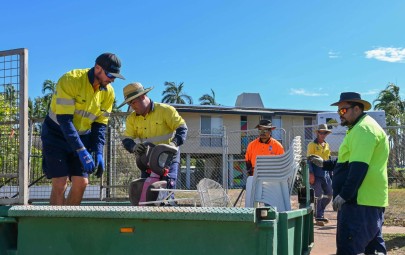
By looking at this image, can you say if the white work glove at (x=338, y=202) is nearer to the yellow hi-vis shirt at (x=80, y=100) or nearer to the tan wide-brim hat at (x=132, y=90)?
the tan wide-brim hat at (x=132, y=90)

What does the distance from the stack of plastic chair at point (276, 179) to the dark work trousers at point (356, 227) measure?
0.50 meters

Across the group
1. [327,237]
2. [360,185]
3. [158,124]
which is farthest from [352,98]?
[327,237]

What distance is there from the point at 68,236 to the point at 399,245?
5.61m

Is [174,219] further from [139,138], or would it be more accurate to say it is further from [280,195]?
[139,138]

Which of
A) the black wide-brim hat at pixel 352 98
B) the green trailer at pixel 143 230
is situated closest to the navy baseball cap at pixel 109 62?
the green trailer at pixel 143 230

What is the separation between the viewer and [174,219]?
2.54 meters

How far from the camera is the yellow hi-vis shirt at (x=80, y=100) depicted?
412cm

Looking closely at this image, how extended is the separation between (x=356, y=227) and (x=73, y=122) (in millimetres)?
2767

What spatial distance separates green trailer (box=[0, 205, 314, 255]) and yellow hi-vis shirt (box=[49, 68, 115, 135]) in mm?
1522

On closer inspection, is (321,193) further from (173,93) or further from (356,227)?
(173,93)

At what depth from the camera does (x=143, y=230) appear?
2604 mm

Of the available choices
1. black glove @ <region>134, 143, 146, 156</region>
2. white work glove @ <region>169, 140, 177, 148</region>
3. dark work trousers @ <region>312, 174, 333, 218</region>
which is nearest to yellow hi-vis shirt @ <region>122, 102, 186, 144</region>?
white work glove @ <region>169, 140, 177, 148</region>

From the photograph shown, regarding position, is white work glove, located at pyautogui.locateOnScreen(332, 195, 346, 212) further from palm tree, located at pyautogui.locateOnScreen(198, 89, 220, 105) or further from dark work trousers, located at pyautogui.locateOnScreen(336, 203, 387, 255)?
palm tree, located at pyautogui.locateOnScreen(198, 89, 220, 105)

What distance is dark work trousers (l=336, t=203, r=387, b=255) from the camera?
3.99m
